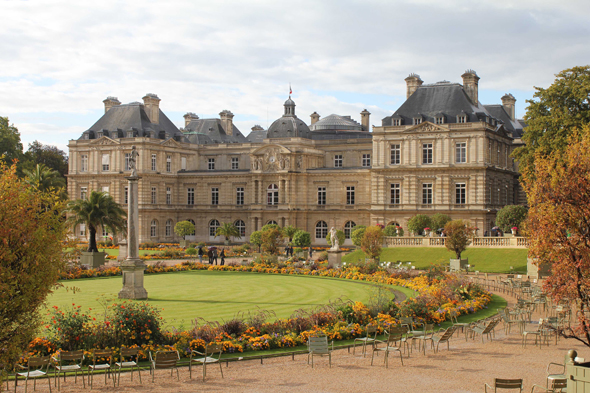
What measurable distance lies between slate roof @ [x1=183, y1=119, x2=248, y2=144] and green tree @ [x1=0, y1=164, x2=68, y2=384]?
6971 cm

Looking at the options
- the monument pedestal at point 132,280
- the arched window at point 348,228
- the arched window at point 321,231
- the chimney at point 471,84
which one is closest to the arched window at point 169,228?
the arched window at point 321,231

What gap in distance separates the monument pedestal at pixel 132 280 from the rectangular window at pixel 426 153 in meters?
37.7

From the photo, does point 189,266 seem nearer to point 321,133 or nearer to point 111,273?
point 111,273

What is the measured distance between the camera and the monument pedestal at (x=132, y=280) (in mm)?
29094

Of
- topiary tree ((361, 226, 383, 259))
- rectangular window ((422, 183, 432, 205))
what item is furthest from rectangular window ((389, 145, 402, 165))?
topiary tree ((361, 226, 383, 259))

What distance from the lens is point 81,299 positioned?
29484mm

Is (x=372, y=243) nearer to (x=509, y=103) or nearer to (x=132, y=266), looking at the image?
(x=132, y=266)

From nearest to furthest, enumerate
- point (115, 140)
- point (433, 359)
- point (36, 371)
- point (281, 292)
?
point (36, 371)
point (433, 359)
point (281, 292)
point (115, 140)

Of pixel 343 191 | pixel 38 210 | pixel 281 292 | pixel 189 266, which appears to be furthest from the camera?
pixel 343 191

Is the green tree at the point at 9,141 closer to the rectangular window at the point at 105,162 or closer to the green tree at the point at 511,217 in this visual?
the rectangular window at the point at 105,162

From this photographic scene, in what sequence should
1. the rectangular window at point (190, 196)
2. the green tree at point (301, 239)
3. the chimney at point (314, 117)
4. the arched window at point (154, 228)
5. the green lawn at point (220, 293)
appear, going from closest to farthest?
the green lawn at point (220, 293), the green tree at point (301, 239), the arched window at point (154, 228), the rectangular window at point (190, 196), the chimney at point (314, 117)

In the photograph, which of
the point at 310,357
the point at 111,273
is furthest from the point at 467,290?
the point at 111,273

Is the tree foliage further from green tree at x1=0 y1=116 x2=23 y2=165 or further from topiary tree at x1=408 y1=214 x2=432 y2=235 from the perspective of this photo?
green tree at x1=0 y1=116 x2=23 y2=165

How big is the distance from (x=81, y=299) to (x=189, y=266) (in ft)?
55.4
